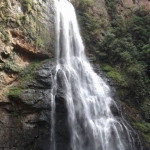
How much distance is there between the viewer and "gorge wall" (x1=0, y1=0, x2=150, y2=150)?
32.2 feet

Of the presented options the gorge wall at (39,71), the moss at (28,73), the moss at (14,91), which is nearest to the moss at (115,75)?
the gorge wall at (39,71)

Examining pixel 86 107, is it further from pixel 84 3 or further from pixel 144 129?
pixel 84 3

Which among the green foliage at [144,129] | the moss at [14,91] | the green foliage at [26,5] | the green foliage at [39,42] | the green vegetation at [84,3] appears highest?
the green vegetation at [84,3]

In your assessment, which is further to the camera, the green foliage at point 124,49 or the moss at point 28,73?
the green foliage at point 124,49

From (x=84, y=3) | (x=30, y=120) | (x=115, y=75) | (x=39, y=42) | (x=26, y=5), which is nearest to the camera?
(x=30, y=120)

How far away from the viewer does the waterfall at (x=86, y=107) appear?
34.2ft

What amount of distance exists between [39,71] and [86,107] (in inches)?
104

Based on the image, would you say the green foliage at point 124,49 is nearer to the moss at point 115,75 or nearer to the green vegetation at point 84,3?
the moss at point 115,75

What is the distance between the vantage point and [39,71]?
38.9 ft

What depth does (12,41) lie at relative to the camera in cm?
1162

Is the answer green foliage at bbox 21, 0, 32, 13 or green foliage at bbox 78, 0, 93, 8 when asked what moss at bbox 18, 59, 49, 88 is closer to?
green foliage at bbox 21, 0, 32, 13

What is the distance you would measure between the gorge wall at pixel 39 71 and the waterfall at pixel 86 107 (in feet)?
1.21

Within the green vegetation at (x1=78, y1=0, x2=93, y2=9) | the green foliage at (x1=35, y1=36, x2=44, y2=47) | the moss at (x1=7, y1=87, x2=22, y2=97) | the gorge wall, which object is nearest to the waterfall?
the gorge wall

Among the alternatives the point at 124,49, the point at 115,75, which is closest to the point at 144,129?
the point at 115,75
